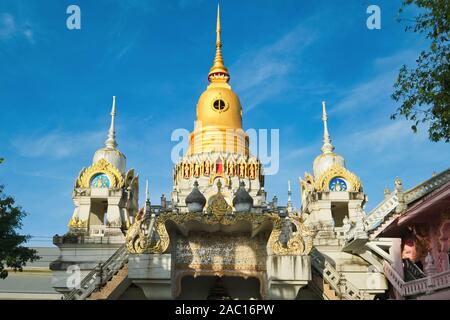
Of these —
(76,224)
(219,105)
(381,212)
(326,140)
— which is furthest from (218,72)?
(381,212)

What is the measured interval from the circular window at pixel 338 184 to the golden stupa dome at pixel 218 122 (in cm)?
976

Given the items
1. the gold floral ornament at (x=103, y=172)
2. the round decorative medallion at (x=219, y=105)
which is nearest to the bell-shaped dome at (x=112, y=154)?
the gold floral ornament at (x=103, y=172)

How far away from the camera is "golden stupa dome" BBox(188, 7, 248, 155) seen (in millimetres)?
38250

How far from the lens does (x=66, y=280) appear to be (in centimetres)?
2372

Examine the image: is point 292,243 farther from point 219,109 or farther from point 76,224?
point 219,109

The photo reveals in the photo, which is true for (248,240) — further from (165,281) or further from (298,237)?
(165,281)

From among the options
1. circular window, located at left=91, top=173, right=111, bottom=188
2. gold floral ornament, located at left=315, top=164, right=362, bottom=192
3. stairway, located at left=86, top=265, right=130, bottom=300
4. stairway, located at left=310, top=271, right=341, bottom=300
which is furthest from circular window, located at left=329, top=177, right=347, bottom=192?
stairway, located at left=86, top=265, right=130, bottom=300

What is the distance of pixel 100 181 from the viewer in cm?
3023

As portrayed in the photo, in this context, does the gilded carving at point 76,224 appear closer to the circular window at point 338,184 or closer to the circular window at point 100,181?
the circular window at point 100,181

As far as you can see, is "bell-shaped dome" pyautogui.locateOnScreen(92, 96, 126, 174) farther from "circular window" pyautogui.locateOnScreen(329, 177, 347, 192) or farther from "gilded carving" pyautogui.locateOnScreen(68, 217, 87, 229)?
"circular window" pyautogui.locateOnScreen(329, 177, 347, 192)

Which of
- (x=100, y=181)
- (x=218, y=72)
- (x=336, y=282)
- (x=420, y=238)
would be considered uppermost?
(x=218, y=72)

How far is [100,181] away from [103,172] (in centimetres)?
66

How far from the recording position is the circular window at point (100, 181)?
30.1 metres
